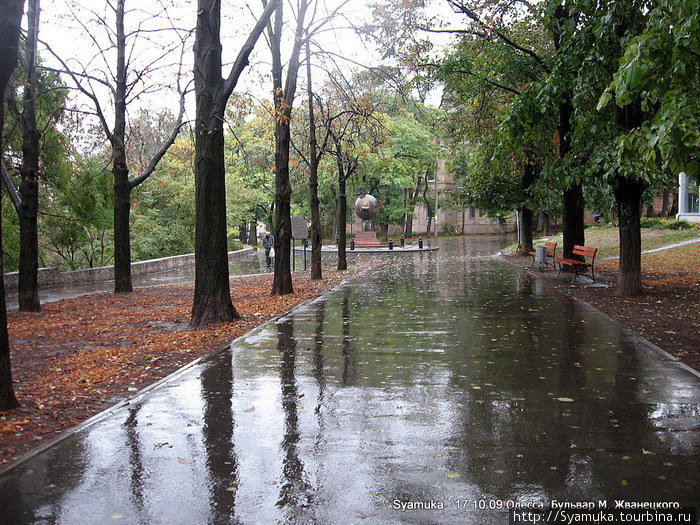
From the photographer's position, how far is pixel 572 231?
18781 mm

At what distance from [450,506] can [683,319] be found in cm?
856

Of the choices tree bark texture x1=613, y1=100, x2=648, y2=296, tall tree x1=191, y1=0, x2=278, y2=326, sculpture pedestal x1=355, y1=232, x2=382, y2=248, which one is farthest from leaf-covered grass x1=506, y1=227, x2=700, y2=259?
tall tree x1=191, y1=0, x2=278, y2=326

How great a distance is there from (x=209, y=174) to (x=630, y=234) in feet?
30.9

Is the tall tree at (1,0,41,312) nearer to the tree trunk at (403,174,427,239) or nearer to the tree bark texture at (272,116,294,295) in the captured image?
the tree bark texture at (272,116,294,295)

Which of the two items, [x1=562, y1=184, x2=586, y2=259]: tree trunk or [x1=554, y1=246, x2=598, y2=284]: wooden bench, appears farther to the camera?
[x1=562, y1=184, x2=586, y2=259]: tree trunk

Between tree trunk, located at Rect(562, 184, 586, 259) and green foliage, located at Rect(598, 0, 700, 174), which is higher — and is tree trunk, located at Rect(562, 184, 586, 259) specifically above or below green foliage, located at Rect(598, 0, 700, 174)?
below

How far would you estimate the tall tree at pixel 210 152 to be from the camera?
11039mm

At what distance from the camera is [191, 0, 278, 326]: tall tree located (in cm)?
1104

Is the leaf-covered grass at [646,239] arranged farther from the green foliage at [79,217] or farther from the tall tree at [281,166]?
the green foliage at [79,217]

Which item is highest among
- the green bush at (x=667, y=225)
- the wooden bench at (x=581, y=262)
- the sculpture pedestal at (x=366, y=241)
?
the green bush at (x=667, y=225)

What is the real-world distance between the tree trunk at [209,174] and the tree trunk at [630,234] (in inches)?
348

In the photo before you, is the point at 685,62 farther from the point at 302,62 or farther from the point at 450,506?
the point at 302,62

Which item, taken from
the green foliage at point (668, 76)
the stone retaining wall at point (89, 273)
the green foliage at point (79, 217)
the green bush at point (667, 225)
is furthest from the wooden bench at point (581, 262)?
the green bush at point (667, 225)

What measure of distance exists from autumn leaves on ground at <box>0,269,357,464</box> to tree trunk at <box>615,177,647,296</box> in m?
7.55
